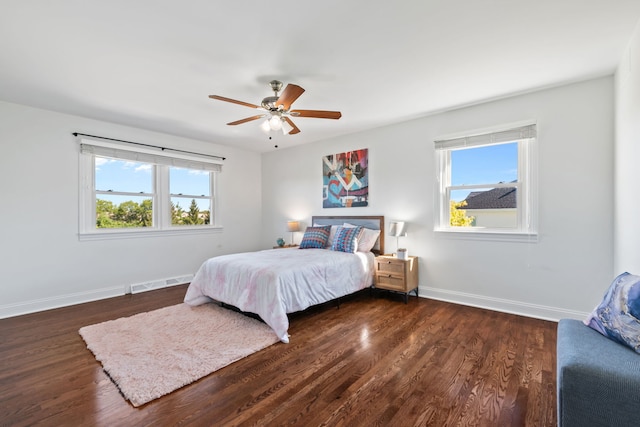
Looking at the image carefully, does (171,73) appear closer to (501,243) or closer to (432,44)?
(432,44)

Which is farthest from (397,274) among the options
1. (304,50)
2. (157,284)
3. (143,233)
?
(143,233)

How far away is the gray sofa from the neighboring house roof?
7.58 feet

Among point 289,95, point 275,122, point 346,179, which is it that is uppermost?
point 289,95

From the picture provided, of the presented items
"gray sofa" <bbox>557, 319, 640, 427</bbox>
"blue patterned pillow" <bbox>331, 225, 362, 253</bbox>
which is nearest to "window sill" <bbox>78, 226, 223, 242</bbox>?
"blue patterned pillow" <bbox>331, 225, 362, 253</bbox>

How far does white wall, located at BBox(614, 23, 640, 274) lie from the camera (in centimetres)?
204

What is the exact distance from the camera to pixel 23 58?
2416 mm

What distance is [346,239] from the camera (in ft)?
13.6

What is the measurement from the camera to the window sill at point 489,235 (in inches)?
128

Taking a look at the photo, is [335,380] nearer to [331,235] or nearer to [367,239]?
[367,239]

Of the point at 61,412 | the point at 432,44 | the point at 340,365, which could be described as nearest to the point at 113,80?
the point at 61,412

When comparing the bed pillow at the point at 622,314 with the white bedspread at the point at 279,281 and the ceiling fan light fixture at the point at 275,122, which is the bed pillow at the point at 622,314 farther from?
the ceiling fan light fixture at the point at 275,122

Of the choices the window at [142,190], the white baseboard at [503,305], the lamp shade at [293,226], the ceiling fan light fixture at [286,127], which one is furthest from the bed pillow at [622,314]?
the window at [142,190]

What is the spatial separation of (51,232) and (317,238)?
136 inches

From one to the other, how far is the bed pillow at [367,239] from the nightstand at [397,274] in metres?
0.24
